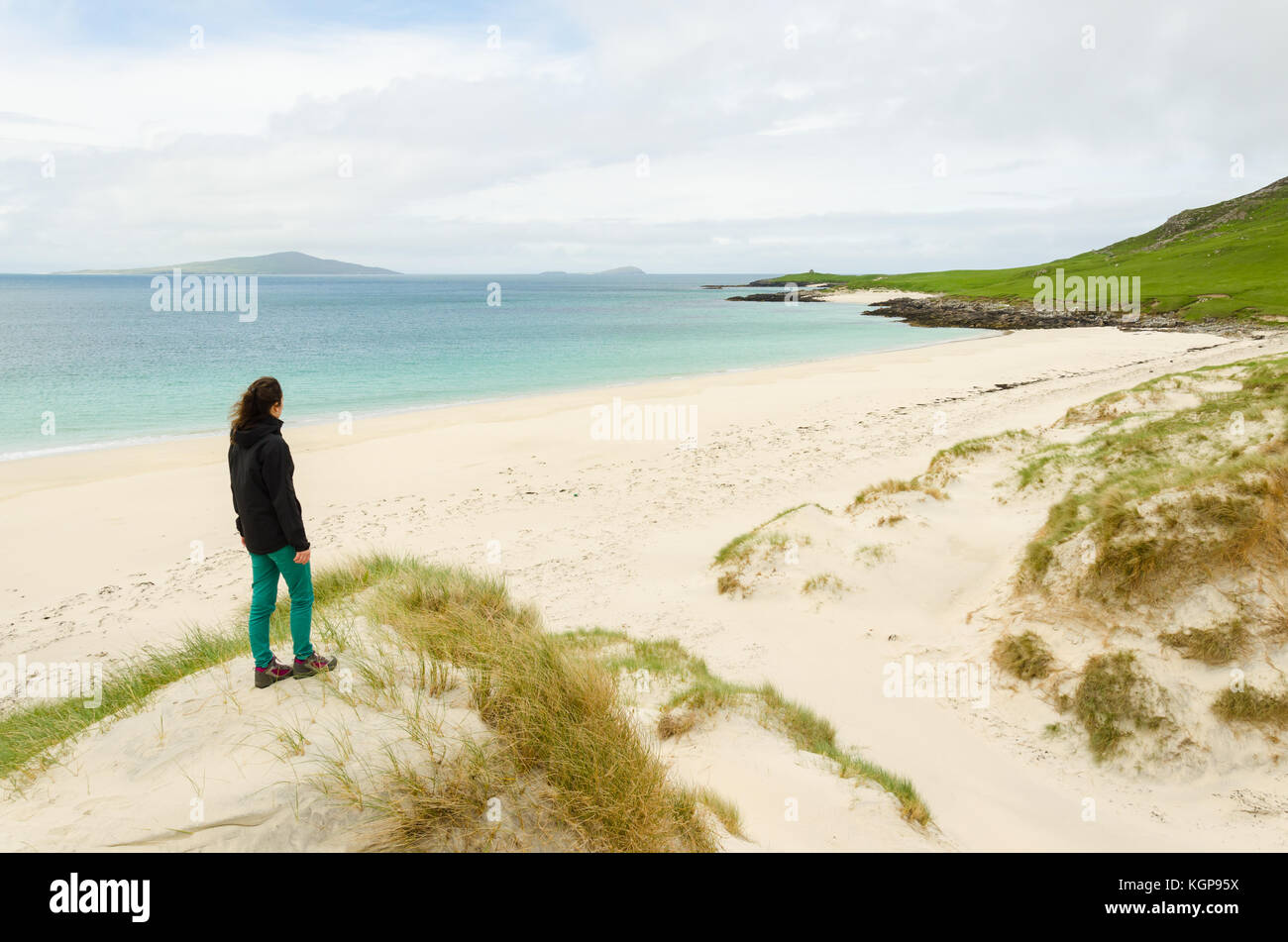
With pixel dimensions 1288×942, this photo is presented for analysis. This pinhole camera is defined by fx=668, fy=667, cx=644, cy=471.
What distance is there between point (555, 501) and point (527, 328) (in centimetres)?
5784

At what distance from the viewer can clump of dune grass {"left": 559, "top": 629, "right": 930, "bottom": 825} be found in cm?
542

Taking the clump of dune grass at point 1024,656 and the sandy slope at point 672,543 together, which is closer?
the sandy slope at point 672,543

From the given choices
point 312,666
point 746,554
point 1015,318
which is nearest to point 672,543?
point 746,554

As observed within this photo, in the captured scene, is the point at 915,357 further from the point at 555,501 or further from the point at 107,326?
the point at 107,326

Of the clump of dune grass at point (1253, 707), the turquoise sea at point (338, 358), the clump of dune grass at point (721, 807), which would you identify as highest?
the turquoise sea at point (338, 358)

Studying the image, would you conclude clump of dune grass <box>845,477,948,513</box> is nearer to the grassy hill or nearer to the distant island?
the distant island

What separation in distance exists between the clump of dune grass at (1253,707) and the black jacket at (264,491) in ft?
25.4

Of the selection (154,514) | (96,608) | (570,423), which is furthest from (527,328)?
(96,608)

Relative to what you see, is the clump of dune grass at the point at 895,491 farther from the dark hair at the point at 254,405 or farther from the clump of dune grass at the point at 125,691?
the dark hair at the point at 254,405

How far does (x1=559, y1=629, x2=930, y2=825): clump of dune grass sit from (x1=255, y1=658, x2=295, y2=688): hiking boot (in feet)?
10.1

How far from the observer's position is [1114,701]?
618 cm

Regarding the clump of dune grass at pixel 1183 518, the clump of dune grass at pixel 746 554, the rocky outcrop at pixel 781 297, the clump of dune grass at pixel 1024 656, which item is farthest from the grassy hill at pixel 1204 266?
the clump of dune grass at pixel 1024 656

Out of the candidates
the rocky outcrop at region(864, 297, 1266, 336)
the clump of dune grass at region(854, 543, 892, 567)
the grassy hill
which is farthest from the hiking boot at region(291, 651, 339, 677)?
the grassy hill

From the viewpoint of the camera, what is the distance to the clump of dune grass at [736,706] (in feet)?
17.8
